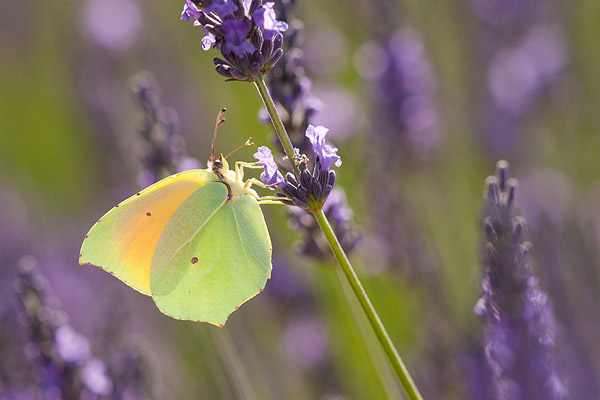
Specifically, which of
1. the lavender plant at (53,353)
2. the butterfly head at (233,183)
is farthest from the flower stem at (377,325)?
the lavender plant at (53,353)

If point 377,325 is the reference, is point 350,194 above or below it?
below

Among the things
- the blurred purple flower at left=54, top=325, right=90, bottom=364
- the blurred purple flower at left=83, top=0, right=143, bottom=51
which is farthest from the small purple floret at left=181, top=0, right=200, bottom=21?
the blurred purple flower at left=83, top=0, right=143, bottom=51

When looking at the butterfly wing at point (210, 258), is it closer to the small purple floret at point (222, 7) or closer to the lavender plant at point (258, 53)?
the lavender plant at point (258, 53)

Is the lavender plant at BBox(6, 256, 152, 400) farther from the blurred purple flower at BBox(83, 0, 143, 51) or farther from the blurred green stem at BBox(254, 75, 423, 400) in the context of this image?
the blurred purple flower at BBox(83, 0, 143, 51)

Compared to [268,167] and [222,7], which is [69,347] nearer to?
[268,167]

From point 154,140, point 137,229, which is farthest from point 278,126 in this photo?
point 154,140

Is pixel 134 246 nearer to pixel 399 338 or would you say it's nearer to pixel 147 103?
pixel 147 103
